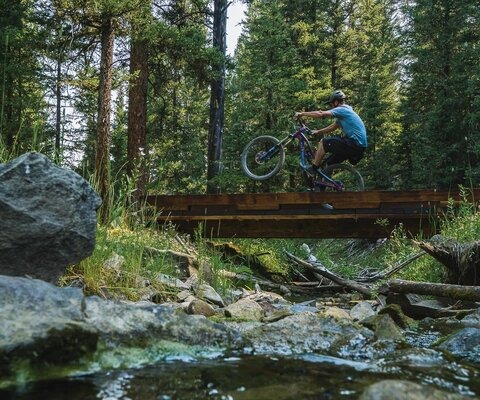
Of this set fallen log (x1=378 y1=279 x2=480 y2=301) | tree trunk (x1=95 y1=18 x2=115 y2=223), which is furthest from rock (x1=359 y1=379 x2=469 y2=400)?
tree trunk (x1=95 y1=18 x2=115 y2=223)

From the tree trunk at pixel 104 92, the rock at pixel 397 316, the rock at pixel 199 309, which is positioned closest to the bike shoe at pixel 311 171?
the tree trunk at pixel 104 92

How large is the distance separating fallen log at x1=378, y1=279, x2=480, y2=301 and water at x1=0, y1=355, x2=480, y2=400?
2.06 m

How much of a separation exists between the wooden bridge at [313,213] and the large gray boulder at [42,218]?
4.82 metres

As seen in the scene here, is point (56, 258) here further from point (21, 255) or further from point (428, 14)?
point (428, 14)

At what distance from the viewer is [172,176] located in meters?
24.9

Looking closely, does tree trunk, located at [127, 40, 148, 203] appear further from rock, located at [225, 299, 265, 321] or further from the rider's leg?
rock, located at [225, 299, 265, 321]

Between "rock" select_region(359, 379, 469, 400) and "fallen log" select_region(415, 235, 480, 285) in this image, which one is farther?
"fallen log" select_region(415, 235, 480, 285)

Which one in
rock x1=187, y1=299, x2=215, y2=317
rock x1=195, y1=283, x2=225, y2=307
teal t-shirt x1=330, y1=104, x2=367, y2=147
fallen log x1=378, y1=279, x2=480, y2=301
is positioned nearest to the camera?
rock x1=187, y1=299, x2=215, y2=317

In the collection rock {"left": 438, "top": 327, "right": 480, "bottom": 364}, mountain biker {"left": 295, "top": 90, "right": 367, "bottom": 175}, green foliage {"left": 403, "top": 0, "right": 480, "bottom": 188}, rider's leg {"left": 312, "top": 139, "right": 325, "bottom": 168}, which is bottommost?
rock {"left": 438, "top": 327, "right": 480, "bottom": 364}

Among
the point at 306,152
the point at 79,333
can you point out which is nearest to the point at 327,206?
the point at 306,152

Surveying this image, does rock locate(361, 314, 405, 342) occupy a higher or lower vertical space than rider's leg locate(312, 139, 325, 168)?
lower

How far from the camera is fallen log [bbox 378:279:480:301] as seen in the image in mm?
4516

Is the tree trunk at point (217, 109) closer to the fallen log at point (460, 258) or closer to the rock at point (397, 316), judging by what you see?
the fallen log at point (460, 258)

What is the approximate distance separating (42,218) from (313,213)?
6715 millimetres
